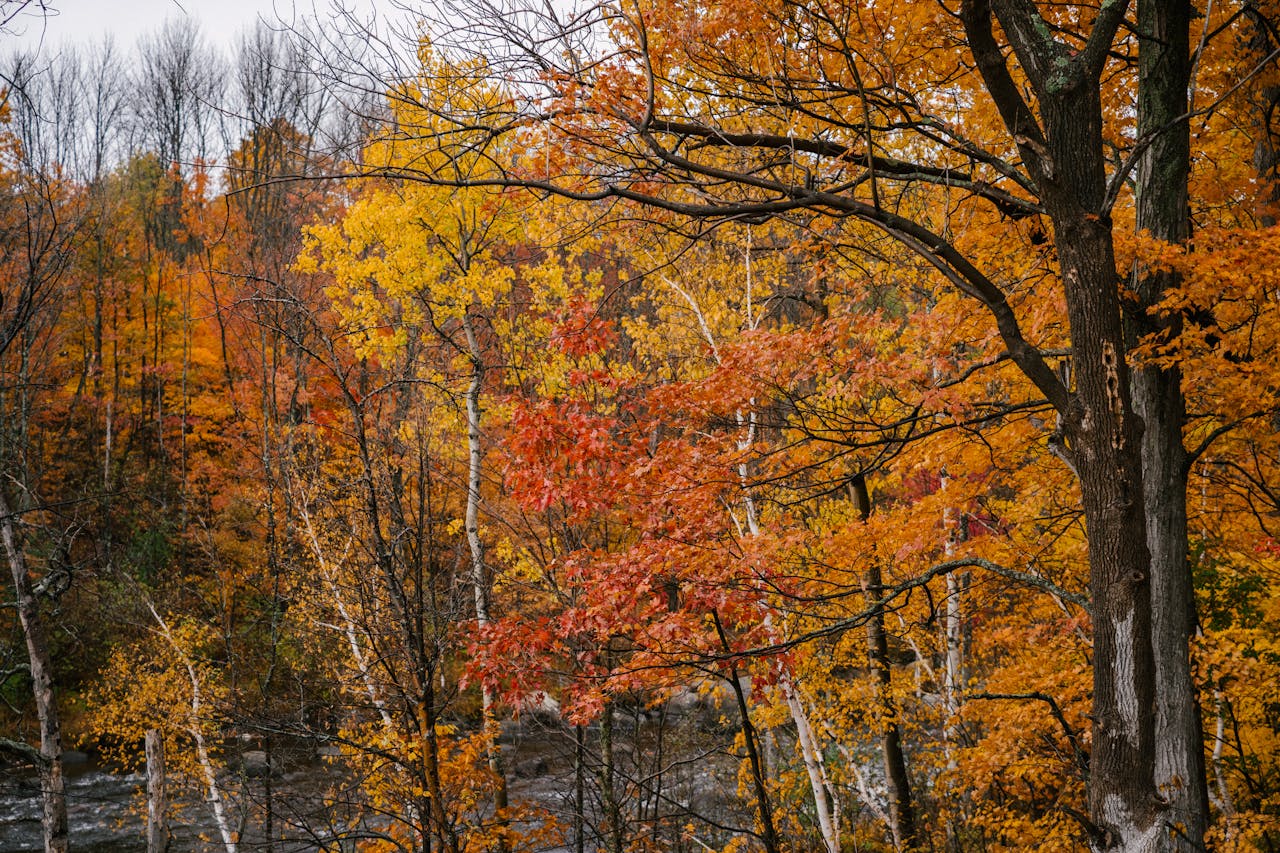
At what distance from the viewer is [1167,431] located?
5051 mm

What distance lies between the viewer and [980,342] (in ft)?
18.8

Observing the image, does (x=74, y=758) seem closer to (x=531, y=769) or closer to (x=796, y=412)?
(x=531, y=769)

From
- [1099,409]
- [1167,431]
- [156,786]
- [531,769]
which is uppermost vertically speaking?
[1099,409]

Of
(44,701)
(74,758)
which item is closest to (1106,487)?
(44,701)

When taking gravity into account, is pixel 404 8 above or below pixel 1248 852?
above

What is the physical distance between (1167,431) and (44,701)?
433 inches

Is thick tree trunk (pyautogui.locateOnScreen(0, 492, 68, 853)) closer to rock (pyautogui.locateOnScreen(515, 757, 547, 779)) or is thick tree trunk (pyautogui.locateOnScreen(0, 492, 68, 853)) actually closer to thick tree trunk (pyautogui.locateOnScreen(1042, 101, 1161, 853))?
rock (pyautogui.locateOnScreen(515, 757, 547, 779))

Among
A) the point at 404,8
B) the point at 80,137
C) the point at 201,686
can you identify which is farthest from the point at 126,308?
the point at 404,8

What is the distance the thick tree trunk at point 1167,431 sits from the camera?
4.76m

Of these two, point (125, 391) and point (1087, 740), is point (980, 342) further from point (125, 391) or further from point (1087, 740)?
point (125, 391)

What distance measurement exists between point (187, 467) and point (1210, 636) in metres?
22.0

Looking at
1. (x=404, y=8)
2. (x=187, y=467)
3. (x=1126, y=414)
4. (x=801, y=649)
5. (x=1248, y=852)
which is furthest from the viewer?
(x=187, y=467)

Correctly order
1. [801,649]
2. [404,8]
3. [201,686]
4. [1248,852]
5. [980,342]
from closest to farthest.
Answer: [404,8]
[980,342]
[1248,852]
[801,649]
[201,686]

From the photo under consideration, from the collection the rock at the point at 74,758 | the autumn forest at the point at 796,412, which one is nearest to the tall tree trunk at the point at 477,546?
the autumn forest at the point at 796,412
